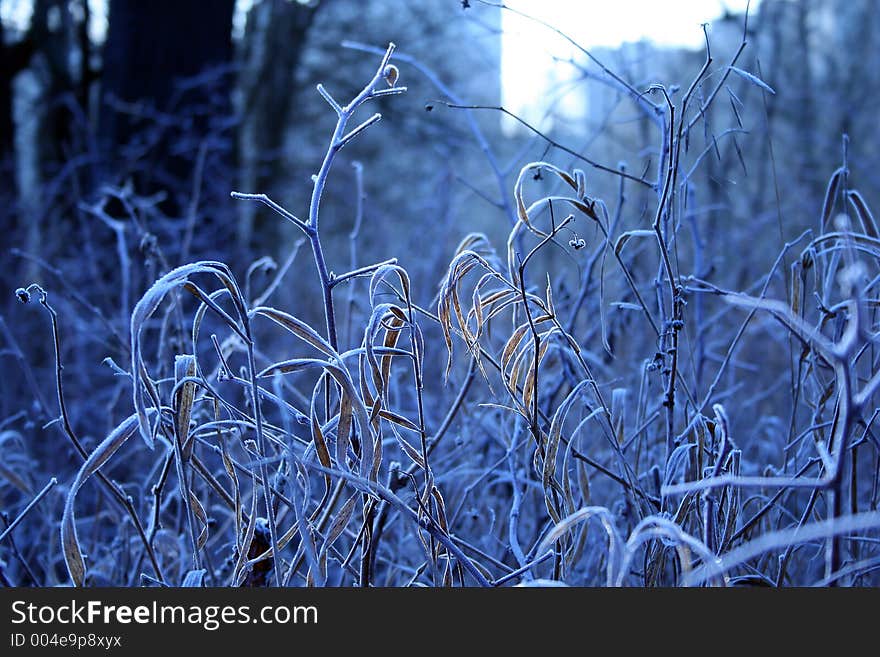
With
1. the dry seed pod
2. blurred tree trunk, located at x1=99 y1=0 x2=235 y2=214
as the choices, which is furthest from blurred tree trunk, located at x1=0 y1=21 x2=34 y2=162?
the dry seed pod

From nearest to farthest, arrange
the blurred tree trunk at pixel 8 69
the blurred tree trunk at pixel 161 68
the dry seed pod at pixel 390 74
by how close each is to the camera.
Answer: the dry seed pod at pixel 390 74, the blurred tree trunk at pixel 161 68, the blurred tree trunk at pixel 8 69

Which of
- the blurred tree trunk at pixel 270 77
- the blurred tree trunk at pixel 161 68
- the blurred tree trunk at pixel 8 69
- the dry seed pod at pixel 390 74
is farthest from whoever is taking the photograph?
the blurred tree trunk at pixel 270 77

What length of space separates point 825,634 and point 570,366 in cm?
78

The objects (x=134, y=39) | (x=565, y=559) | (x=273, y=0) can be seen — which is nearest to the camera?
(x=565, y=559)

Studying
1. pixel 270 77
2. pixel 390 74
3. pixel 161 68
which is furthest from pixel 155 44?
pixel 390 74

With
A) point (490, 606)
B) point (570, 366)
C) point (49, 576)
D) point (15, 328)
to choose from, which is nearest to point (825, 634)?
point (490, 606)

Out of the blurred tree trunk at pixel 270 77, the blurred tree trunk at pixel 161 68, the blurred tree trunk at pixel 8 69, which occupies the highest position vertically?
the blurred tree trunk at pixel 270 77

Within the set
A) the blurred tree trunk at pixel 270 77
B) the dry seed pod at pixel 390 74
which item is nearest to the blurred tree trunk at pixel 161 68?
the blurred tree trunk at pixel 270 77

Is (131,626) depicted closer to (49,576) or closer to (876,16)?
(49,576)

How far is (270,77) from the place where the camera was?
846 cm

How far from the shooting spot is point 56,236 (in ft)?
14.8

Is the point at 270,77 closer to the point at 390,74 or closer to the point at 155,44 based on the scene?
the point at 155,44

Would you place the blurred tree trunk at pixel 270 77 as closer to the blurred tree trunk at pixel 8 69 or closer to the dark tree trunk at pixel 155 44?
the blurred tree trunk at pixel 8 69

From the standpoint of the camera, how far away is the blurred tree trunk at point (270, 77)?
818 cm
